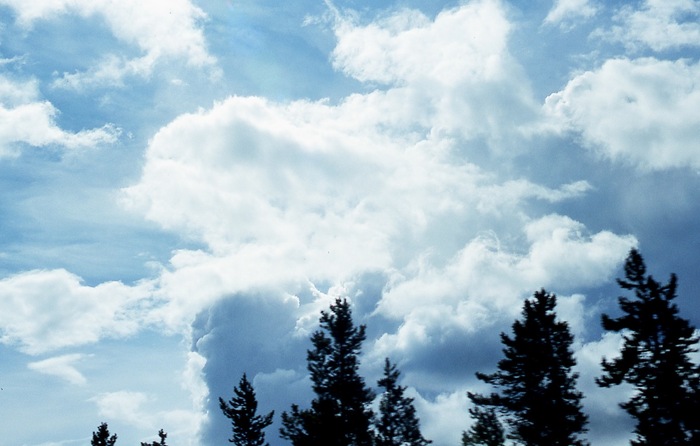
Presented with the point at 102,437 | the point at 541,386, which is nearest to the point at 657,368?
the point at 541,386

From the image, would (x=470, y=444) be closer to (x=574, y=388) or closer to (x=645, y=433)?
(x=574, y=388)

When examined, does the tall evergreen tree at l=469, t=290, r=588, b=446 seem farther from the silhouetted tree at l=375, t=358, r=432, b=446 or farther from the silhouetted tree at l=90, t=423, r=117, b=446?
the silhouetted tree at l=90, t=423, r=117, b=446

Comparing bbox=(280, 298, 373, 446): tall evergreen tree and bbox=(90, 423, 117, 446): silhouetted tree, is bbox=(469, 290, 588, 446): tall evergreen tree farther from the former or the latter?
bbox=(90, 423, 117, 446): silhouetted tree

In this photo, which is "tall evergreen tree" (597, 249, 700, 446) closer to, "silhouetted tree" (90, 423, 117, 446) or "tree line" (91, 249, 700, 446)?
"tree line" (91, 249, 700, 446)

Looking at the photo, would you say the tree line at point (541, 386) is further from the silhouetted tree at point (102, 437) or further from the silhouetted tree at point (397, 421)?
the silhouetted tree at point (102, 437)

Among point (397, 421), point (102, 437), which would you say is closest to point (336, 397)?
point (397, 421)

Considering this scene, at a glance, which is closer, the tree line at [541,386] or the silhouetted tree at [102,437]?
the tree line at [541,386]

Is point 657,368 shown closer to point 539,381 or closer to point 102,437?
point 539,381

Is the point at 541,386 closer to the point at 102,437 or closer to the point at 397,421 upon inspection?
the point at 397,421

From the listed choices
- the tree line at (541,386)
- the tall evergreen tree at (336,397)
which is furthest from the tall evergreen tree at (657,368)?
the tall evergreen tree at (336,397)

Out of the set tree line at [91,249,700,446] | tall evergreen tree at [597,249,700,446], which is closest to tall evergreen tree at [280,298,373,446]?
tree line at [91,249,700,446]

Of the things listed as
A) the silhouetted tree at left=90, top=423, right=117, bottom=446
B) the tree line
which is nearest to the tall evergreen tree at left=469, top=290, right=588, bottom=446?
the tree line

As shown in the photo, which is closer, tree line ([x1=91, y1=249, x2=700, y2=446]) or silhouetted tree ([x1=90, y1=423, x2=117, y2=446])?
tree line ([x1=91, y1=249, x2=700, y2=446])

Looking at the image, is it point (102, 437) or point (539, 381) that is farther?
point (102, 437)
